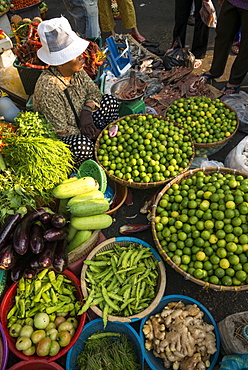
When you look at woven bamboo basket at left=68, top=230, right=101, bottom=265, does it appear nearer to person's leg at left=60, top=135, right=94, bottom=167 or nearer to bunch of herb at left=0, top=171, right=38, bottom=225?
bunch of herb at left=0, top=171, right=38, bottom=225

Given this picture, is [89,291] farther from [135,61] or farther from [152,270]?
[135,61]

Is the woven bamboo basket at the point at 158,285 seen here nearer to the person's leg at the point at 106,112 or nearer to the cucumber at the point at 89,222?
the cucumber at the point at 89,222

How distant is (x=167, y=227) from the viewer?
283 cm

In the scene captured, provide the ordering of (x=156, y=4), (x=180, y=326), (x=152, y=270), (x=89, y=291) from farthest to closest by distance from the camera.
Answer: (x=156, y=4) < (x=152, y=270) < (x=89, y=291) < (x=180, y=326)

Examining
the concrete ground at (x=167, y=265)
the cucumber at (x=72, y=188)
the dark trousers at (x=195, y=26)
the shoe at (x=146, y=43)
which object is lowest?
the concrete ground at (x=167, y=265)

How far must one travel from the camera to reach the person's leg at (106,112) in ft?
13.3

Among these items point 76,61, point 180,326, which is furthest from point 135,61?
point 180,326

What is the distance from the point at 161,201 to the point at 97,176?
891 mm

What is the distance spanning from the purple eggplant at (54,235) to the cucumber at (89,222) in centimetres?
14

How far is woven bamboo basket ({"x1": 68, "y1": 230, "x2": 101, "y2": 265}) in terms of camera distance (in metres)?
2.69

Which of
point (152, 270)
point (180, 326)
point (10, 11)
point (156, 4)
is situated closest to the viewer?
point (180, 326)

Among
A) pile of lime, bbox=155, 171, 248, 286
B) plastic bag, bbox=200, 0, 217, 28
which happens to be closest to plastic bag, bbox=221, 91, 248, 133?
plastic bag, bbox=200, 0, 217, 28

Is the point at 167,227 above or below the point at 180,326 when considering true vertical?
above

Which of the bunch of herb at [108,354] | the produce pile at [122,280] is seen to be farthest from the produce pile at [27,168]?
the bunch of herb at [108,354]
